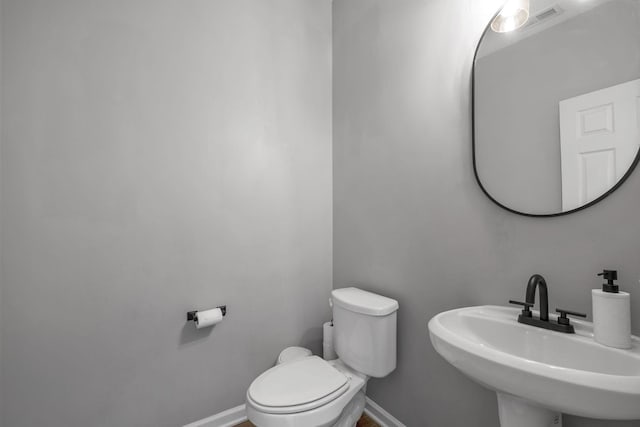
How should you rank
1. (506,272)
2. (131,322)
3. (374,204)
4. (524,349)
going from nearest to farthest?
(524,349) < (506,272) < (131,322) < (374,204)

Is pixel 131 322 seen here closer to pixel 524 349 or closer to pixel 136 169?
pixel 136 169

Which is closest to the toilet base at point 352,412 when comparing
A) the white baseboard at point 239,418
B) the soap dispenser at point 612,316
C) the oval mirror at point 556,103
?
the white baseboard at point 239,418

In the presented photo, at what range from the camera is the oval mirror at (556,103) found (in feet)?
2.62

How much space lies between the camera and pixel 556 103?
922 mm

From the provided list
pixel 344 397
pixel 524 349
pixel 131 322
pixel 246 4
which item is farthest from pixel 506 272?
pixel 246 4

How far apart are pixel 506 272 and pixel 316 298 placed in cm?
116

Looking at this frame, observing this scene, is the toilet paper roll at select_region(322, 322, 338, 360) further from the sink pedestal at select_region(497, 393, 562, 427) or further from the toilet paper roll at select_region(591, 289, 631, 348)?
the toilet paper roll at select_region(591, 289, 631, 348)

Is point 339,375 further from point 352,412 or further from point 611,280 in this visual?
point 611,280

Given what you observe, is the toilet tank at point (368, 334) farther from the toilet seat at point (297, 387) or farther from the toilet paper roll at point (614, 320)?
the toilet paper roll at point (614, 320)

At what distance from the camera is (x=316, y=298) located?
184cm

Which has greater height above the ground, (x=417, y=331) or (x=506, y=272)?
(x=506, y=272)

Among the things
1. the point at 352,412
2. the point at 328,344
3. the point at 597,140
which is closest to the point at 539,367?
the point at 597,140

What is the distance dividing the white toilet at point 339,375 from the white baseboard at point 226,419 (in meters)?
0.51

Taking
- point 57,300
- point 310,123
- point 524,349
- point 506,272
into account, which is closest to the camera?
point 524,349
